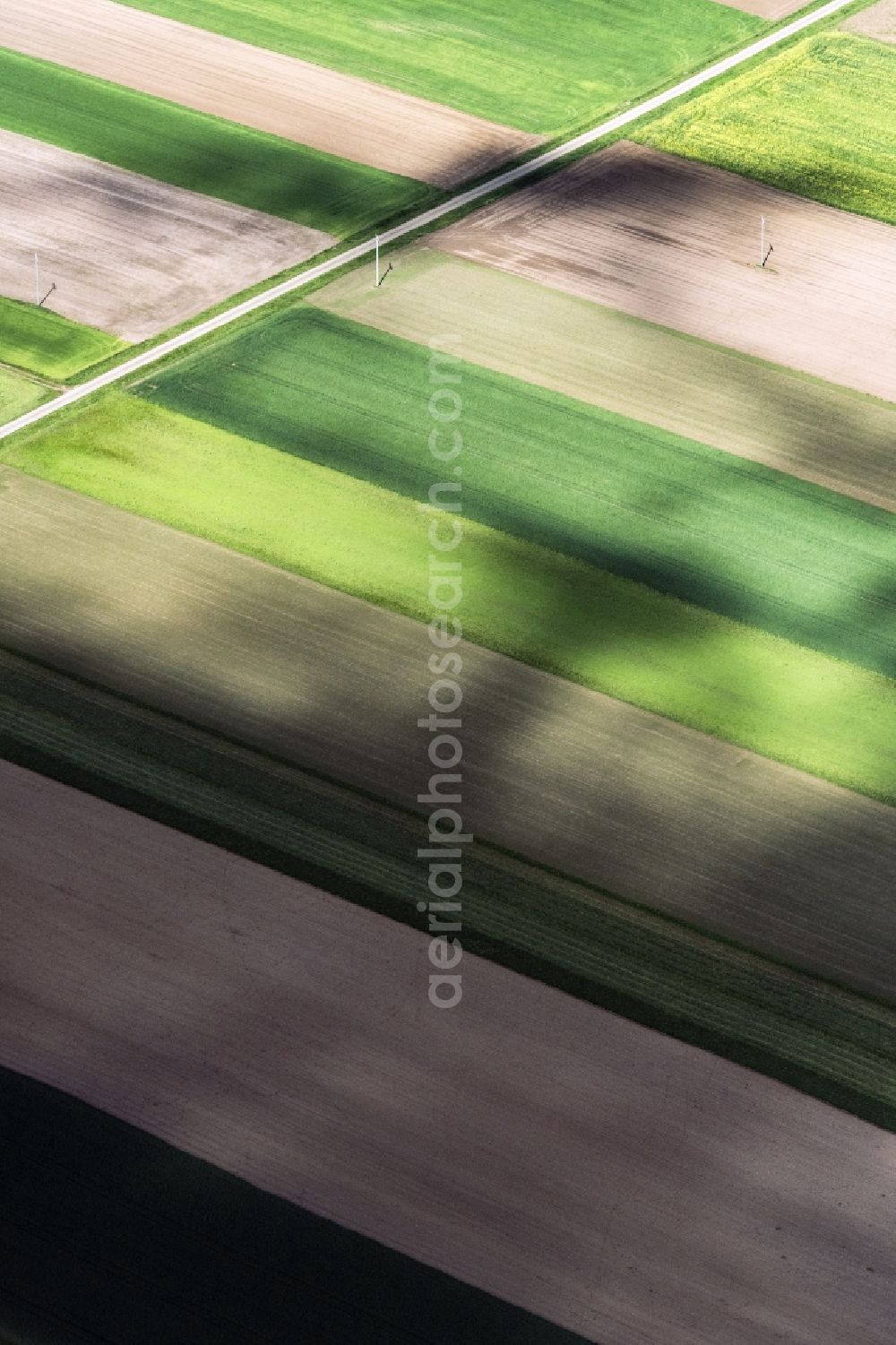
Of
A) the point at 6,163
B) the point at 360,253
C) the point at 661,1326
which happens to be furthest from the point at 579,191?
the point at 661,1326

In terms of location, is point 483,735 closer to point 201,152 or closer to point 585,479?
point 585,479

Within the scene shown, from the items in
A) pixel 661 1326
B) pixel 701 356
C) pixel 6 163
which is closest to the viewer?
pixel 661 1326

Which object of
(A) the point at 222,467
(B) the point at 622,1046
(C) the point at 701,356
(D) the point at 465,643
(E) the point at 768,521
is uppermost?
(C) the point at 701,356

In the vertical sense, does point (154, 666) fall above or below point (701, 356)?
below

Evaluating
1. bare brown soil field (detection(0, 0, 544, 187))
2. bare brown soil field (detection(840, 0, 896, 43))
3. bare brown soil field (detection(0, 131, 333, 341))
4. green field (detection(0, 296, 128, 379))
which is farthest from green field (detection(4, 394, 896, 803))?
bare brown soil field (detection(840, 0, 896, 43))

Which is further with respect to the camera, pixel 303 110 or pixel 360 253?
pixel 303 110

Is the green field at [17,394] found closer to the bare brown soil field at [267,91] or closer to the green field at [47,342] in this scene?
the green field at [47,342]

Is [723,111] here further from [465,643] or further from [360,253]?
[465,643]
